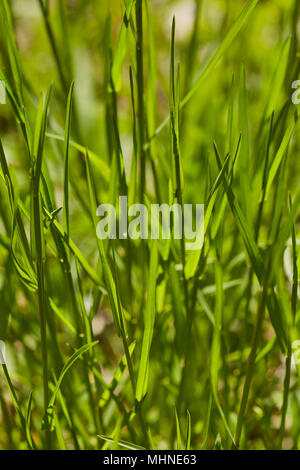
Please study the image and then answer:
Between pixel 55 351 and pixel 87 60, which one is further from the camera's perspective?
pixel 87 60

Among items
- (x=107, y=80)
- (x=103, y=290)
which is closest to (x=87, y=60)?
(x=107, y=80)

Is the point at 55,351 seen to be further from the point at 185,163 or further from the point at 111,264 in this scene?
the point at 185,163

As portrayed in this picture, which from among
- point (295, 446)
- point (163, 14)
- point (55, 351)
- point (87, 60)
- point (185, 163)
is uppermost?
point (163, 14)

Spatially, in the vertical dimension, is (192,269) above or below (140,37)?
below

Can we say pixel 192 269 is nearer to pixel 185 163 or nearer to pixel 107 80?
pixel 107 80

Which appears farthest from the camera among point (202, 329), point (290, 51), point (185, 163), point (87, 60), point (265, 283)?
point (87, 60)

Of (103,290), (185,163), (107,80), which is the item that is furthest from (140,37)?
(185,163)

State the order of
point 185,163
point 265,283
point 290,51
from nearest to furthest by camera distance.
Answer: point 265,283 → point 290,51 → point 185,163
